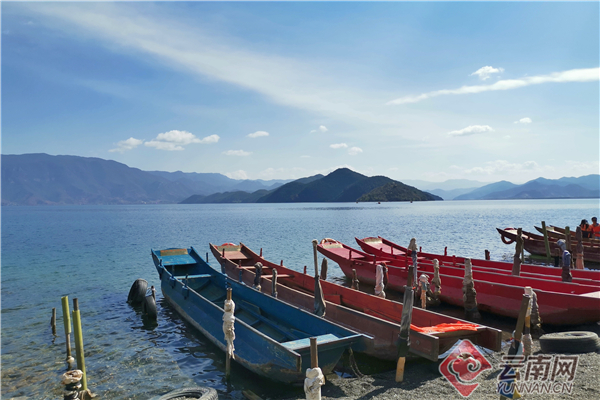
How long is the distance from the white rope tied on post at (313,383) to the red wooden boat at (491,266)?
1229 cm

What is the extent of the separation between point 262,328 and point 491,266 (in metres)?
12.6

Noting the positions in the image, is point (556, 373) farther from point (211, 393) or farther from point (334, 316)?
point (211, 393)

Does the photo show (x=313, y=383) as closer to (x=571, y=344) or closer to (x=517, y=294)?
(x=571, y=344)

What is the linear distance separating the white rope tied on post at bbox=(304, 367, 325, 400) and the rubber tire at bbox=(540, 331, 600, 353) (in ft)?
20.5

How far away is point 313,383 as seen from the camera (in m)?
6.81

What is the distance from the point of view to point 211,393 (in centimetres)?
796

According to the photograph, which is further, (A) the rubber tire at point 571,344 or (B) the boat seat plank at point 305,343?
(A) the rubber tire at point 571,344

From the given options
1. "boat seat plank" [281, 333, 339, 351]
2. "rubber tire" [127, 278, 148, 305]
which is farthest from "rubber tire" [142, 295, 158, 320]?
"boat seat plank" [281, 333, 339, 351]

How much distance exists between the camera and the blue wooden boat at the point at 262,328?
836 cm

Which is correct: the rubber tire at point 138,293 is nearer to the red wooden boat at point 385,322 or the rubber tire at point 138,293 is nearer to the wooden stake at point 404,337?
the red wooden boat at point 385,322

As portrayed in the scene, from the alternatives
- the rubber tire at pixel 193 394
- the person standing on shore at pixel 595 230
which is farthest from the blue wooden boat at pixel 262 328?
the person standing on shore at pixel 595 230

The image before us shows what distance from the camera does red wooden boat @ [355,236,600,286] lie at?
49.9 feet

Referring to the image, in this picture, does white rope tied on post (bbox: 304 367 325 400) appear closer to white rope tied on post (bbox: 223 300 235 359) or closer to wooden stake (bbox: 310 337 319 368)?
wooden stake (bbox: 310 337 319 368)

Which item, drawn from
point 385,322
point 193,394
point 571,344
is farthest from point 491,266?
point 193,394
